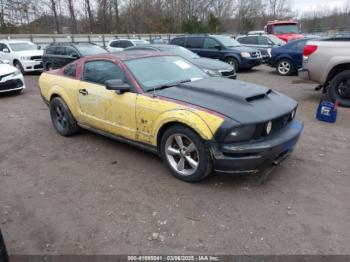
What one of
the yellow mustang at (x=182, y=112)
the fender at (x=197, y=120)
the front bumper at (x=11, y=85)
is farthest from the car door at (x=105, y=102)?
the front bumper at (x=11, y=85)

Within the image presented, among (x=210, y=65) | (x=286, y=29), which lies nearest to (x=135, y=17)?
(x=286, y=29)

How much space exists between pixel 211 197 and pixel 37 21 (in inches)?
1625

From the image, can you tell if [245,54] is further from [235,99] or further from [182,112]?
[182,112]

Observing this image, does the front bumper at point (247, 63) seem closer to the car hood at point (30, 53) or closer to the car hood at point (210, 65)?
the car hood at point (210, 65)

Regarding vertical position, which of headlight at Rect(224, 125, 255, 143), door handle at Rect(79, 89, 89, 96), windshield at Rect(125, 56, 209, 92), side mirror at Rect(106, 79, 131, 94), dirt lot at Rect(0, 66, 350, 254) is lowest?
dirt lot at Rect(0, 66, 350, 254)

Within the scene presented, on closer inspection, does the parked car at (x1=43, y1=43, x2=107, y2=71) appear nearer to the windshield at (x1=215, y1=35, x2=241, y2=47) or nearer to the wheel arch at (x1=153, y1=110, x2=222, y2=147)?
the windshield at (x1=215, y1=35, x2=241, y2=47)

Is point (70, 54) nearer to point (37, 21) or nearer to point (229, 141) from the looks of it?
point (229, 141)

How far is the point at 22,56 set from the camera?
1483cm

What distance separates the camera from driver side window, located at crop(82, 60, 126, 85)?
4.68m

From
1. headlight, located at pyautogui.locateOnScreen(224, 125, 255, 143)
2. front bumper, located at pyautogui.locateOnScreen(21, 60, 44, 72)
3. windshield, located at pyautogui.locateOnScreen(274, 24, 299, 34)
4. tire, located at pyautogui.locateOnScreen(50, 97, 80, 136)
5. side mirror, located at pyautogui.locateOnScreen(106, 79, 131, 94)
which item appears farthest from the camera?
windshield, located at pyautogui.locateOnScreen(274, 24, 299, 34)

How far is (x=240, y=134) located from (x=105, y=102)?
2188 millimetres

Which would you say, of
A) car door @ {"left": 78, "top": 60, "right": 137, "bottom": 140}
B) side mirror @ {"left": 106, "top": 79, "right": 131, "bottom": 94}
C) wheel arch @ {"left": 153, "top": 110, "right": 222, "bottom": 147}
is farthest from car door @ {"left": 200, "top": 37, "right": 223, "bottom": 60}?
wheel arch @ {"left": 153, "top": 110, "right": 222, "bottom": 147}

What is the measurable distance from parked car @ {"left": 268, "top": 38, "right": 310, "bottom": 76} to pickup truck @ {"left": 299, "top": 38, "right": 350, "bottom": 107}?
18.5 feet

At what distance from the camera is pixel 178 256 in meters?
2.83
